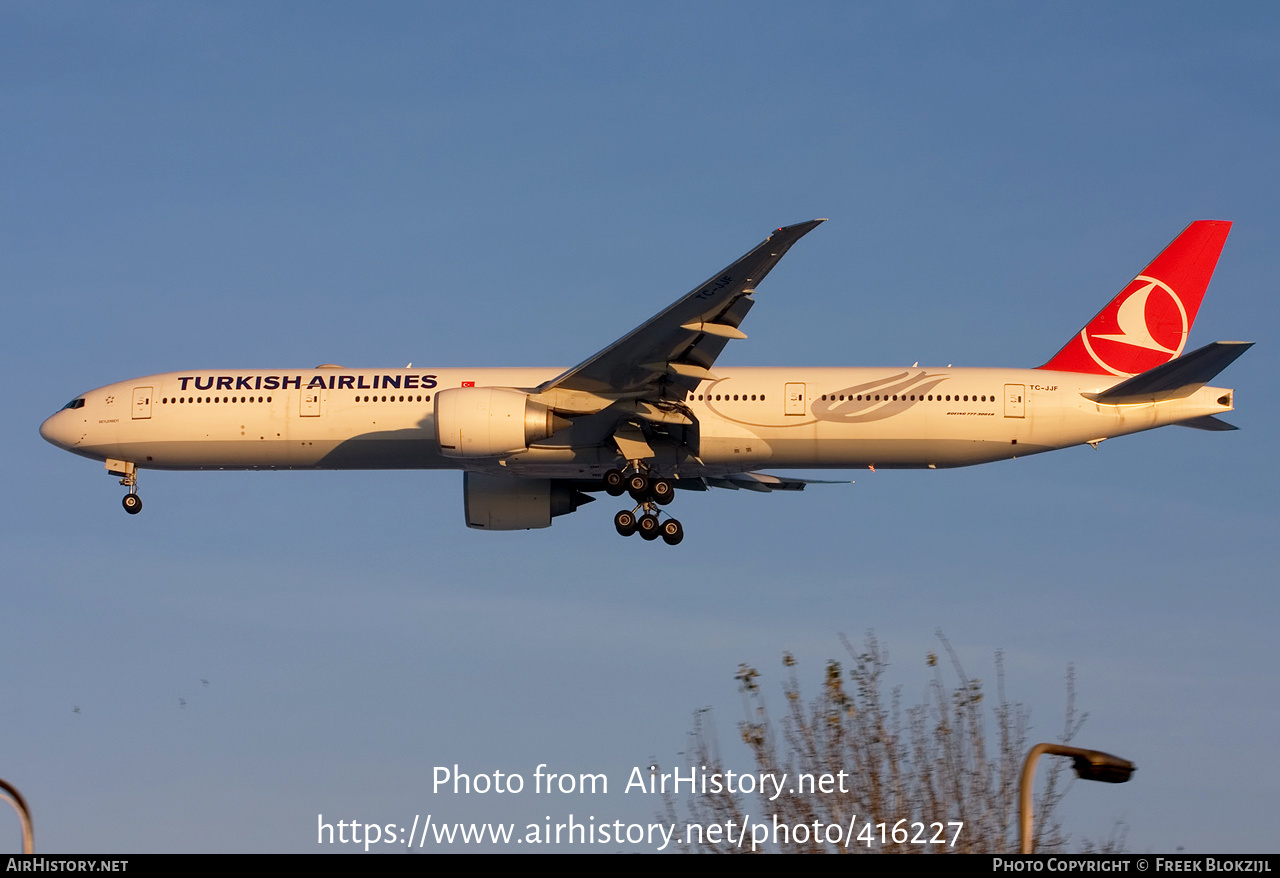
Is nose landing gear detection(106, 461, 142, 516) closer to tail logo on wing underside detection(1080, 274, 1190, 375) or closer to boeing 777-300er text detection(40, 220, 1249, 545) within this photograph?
boeing 777-300er text detection(40, 220, 1249, 545)

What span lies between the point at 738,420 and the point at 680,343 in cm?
306

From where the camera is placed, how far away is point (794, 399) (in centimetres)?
3384

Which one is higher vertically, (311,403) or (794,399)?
(311,403)

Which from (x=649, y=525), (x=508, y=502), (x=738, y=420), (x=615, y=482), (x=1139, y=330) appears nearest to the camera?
(x=738, y=420)

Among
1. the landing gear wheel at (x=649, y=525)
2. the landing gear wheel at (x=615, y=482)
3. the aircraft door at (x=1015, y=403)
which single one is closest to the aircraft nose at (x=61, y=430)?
the landing gear wheel at (x=615, y=482)

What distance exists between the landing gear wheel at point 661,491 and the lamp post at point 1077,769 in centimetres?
2006

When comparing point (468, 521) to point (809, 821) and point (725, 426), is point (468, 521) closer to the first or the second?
point (725, 426)

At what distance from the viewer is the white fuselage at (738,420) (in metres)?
33.8

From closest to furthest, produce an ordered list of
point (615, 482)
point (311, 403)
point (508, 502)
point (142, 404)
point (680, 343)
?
1. point (680, 343)
2. point (615, 482)
3. point (311, 403)
4. point (142, 404)
5. point (508, 502)

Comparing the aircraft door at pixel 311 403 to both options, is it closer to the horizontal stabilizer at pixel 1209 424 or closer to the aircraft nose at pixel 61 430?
the aircraft nose at pixel 61 430

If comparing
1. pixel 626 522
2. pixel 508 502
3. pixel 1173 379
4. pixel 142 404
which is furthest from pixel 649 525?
pixel 142 404

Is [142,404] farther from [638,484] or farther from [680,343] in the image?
[680,343]
